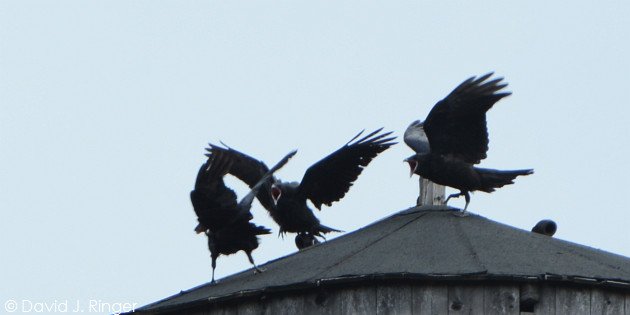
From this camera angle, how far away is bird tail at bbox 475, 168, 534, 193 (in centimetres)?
1789

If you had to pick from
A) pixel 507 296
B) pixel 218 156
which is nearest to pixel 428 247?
pixel 507 296

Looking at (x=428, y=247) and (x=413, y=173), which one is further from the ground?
(x=413, y=173)

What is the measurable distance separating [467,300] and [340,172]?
6.49 metres

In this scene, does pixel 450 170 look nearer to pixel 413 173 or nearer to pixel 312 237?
pixel 413 173

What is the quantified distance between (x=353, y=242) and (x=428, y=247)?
4.19 feet

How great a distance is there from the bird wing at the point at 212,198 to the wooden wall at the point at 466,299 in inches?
135

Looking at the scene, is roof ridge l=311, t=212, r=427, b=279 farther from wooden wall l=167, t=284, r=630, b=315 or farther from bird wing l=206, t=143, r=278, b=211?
bird wing l=206, t=143, r=278, b=211

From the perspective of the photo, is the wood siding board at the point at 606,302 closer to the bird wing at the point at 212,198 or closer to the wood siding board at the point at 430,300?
the wood siding board at the point at 430,300

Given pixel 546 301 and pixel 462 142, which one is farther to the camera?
pixel 462 142

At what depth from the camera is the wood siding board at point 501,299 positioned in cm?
1416

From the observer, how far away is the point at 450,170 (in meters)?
17.7

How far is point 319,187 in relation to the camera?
67.2 feet

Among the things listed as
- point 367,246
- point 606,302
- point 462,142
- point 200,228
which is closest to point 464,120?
point 462,142

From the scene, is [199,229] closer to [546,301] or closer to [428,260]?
[428,260]
